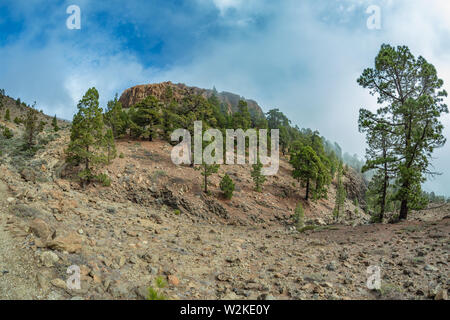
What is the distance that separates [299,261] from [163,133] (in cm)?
2930

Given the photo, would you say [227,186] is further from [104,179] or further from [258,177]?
[104,179]

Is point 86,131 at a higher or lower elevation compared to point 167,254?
higher

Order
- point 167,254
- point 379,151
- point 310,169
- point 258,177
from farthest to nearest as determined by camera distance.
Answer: point 310,169
point 258,177
point 379,151
point 167,254

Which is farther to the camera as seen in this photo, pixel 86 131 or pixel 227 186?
pixel 227 186

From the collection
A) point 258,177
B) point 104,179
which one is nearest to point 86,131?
point 104,179

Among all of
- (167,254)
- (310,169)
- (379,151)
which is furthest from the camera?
(310,169)

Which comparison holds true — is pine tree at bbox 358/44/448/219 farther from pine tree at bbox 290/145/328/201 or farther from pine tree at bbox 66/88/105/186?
pine tree at bbox 66/88/105/186

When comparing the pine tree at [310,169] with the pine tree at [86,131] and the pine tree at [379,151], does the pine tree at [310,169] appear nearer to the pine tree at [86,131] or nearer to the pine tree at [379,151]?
the pine tree at [379,151]

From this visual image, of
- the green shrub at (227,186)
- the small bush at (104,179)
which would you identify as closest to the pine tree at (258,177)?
the green shrub at (227,186)

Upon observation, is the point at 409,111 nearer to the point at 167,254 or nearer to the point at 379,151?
the point at 379,151

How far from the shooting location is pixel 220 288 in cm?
657

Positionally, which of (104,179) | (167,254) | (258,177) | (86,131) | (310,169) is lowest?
(167,254)

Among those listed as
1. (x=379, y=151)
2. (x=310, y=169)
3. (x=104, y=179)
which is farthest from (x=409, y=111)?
(x=104, y=179)
